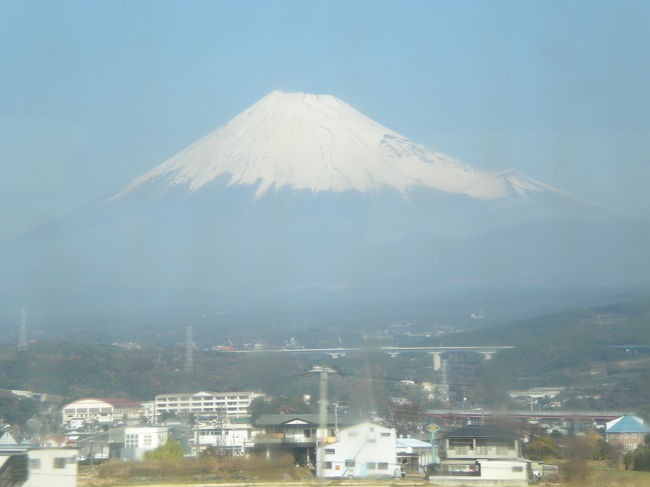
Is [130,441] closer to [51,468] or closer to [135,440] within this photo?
[135,440]

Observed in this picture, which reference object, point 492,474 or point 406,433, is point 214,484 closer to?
point 492,474

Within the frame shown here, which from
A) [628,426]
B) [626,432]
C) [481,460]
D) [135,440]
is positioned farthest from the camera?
[628,426]

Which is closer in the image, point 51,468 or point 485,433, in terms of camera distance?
point 51,468

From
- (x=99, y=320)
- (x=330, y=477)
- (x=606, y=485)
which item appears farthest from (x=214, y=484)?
(x=99, y=320)

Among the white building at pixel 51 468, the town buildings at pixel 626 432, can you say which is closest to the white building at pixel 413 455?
the town buildings at pixel 626 432

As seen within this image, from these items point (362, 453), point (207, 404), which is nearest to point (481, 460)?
point (362, 453)

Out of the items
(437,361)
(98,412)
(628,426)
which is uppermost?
(437,361)

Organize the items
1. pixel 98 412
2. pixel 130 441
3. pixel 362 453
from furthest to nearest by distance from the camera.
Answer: pixel 98 412 < pixel 130 441 < pixel 362 453
